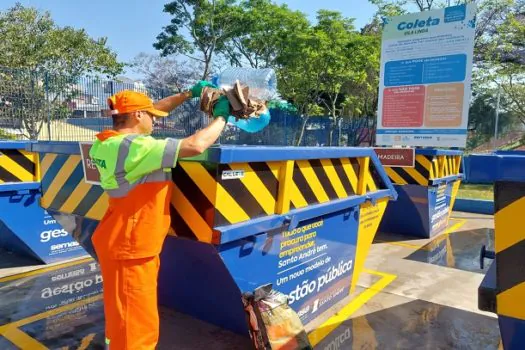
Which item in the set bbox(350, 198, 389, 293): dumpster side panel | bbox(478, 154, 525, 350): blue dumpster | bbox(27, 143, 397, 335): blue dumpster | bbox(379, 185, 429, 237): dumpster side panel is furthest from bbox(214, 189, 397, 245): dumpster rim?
bbox(379, 185, 429, 237): dumpster side panel

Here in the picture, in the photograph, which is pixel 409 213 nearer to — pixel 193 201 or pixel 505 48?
pixel 193 201

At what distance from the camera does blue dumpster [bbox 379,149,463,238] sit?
5648 millimetres

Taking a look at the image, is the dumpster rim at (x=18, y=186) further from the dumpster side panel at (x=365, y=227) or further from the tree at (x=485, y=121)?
the tree at (x=485, y=121)

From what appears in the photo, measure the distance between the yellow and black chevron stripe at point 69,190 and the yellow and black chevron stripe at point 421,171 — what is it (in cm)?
426

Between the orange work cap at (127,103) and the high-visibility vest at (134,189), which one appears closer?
the high-visibility vest at (134,189)

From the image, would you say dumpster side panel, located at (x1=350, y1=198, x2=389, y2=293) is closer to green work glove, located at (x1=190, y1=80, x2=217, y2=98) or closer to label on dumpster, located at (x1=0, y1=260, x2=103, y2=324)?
green work glove, located at (x1=190, y1=80, x2=217, y2=98)

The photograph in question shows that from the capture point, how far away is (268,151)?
2.37 m

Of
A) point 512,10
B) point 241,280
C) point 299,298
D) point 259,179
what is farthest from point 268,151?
point 512,10

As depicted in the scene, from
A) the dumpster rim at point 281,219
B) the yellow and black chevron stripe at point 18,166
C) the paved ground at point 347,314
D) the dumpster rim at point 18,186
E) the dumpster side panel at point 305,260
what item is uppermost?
the yellow and black chevron stripe at point 18,166

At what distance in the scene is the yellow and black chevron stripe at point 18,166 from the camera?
4.22 m

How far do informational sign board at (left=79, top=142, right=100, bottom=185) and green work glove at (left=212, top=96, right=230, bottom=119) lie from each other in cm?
87

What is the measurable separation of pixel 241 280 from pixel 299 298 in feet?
2.50

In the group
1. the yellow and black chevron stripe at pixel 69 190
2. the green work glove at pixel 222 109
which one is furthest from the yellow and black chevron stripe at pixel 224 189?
the green work glove at pixel 222 109

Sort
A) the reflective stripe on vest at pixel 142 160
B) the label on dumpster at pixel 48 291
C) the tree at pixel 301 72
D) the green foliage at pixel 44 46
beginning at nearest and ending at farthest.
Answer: the reflective stripe on vest at pixel 142 160
the label on dumpster at pixel 48 291
the green foliage at pixel 44 46
the tree at pixel 301 72
